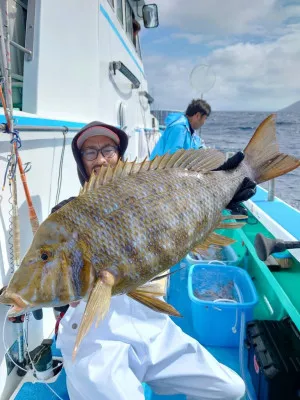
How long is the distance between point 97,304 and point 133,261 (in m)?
0.17

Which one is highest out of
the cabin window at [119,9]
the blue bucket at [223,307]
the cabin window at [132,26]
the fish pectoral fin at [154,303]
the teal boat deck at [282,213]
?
the cabin window at [132,26]

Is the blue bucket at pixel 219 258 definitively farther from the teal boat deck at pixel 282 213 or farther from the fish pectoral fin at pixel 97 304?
the fish pectoral fin at pixel 97 304

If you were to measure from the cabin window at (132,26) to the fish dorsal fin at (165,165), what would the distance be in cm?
656

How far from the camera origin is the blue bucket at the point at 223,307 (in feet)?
8.08

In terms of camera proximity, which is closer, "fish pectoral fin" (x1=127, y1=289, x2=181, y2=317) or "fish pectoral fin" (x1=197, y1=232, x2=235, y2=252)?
"fish pectoral fin" (x1=127, y1=289, x2=181, y2=317)

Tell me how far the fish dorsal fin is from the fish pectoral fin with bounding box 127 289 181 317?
401mm

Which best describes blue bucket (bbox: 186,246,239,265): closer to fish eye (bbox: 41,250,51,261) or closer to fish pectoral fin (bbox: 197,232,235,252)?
fish pectoral fin (bbox: 197,232,235,252)

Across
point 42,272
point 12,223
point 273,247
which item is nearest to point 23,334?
point 12,223

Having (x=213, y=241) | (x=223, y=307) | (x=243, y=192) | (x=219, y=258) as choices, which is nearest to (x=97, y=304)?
(x=213, y=241)

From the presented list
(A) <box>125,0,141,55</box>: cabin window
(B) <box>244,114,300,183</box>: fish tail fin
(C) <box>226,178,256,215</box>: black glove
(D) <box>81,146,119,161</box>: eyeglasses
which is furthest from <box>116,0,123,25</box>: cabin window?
(C) <box>226,178,256,215</box>: black glove

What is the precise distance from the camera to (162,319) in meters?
1.72

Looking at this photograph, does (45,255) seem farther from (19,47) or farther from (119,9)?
(119,9)

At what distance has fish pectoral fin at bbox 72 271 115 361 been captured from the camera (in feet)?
2.64

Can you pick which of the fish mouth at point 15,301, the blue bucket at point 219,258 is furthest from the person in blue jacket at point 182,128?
the fish mouth at point 15,301
